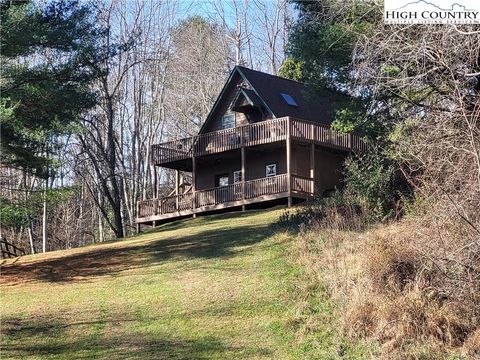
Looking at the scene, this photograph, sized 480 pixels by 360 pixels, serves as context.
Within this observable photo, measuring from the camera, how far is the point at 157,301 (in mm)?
12742

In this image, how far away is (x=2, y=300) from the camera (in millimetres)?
13953

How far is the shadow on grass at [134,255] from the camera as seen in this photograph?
16.7 m

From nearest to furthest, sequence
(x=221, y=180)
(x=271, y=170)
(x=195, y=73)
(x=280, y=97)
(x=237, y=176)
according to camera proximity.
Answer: (x=271, y=170)
(x=280, y=97)
(x=237, y=176)
(x=221, y=180)
(x=195, y=73)

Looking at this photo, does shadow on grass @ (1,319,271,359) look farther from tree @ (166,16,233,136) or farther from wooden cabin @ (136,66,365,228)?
tree @ (166,16,233,136)

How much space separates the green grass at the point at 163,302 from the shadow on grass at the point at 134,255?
0.04 meters

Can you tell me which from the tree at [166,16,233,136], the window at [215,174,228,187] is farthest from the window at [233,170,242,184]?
the tree at [166,16,233,136]

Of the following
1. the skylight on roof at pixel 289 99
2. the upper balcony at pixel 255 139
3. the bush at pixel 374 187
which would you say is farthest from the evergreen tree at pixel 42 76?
the skylight on roof at pixel 289 99

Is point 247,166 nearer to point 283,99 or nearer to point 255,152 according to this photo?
point 255,152

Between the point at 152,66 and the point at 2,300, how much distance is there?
25.6 m

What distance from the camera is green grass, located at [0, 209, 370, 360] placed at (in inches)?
406

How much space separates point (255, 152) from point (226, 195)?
2.82m

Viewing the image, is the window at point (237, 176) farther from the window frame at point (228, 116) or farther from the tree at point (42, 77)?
the tree at point (42, 77)

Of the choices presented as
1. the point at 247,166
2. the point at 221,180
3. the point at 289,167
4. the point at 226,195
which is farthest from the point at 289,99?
the point at 226,195

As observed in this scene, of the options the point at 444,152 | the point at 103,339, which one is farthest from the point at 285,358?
the point at 444,152
